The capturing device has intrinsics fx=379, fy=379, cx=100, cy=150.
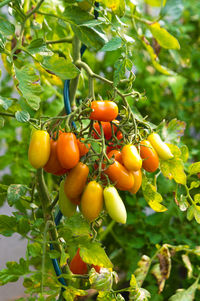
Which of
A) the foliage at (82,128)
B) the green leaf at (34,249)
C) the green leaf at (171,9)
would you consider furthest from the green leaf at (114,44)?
the green leaf at (171,9)

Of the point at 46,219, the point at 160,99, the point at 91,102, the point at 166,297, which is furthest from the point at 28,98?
the point at 160,99

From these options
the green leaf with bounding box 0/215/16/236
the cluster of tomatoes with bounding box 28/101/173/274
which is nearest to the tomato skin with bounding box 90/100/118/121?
the cluster of tomatoes with bounding box 28/101/173/274

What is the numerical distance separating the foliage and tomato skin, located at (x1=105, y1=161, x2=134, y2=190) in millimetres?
74

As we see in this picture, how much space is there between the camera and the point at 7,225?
592 mm

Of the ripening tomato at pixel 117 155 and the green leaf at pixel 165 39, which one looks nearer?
the ripening tomato at pixel 117 155

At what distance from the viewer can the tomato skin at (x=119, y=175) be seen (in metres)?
0.53

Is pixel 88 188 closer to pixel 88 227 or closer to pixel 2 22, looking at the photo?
pixel 88 227

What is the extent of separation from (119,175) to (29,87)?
0.19 meters

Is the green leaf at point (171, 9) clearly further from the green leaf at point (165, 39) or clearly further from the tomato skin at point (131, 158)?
the tomato skin at point (131, 158)

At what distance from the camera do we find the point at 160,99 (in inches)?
64.7

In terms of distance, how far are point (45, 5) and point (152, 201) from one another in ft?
1.58

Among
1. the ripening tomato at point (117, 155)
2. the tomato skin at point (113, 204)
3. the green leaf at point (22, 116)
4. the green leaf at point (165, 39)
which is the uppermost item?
the green leaf at point (22, 116)

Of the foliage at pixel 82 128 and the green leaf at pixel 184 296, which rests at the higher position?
the foliage at pixel 82 128

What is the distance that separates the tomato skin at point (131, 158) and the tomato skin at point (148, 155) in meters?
0.04
